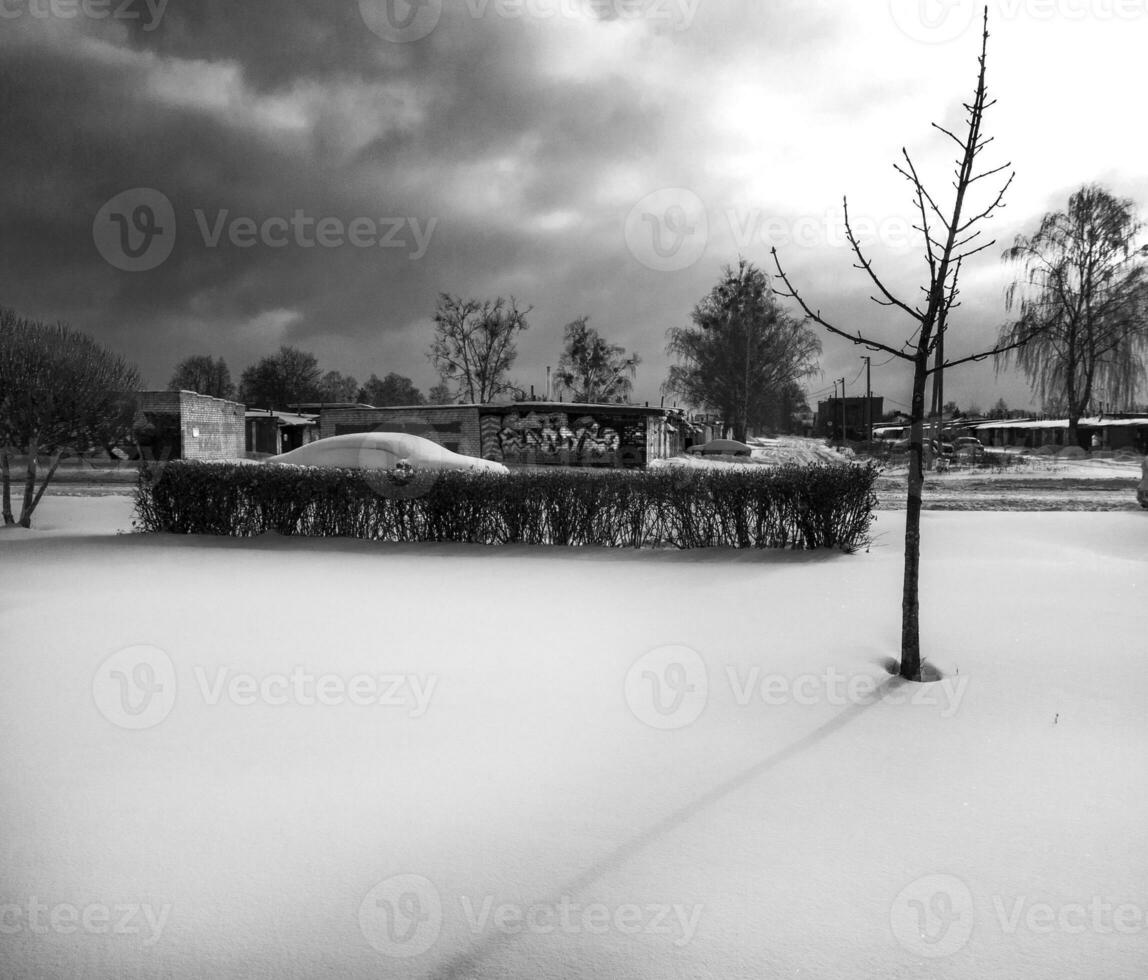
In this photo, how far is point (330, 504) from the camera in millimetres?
10984

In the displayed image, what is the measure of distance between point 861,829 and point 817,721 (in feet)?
4.09

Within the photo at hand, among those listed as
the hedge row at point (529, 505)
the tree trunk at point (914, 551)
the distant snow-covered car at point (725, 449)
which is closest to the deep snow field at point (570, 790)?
the tree trunk at point (914, 551)

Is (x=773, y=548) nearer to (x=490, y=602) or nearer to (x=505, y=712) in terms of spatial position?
(x=490, y=602)

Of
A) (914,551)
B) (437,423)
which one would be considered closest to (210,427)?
(437,423)

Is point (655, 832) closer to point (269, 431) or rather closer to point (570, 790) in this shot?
point (570, 790)

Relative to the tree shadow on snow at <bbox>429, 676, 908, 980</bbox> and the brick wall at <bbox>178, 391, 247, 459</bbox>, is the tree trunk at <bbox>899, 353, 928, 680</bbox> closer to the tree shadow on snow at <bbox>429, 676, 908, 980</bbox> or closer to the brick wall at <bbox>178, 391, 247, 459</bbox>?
the tree shadow on snow at <bbox>429, 676, 908, 980</bbox>

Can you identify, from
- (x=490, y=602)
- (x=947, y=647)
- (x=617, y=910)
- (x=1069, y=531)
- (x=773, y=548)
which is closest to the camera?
(x=617, y=910)

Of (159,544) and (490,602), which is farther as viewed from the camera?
(159,544)

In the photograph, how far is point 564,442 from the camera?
92.9 ft

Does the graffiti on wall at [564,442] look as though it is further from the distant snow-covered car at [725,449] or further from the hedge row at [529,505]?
the hedge row at [529,505]

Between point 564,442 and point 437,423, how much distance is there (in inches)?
192

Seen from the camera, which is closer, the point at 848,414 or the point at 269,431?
the point at 269,431

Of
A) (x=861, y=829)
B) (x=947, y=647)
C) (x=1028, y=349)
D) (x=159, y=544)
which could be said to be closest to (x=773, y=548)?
(x=947, y=647)

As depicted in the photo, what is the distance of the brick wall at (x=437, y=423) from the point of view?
28.8 meters
